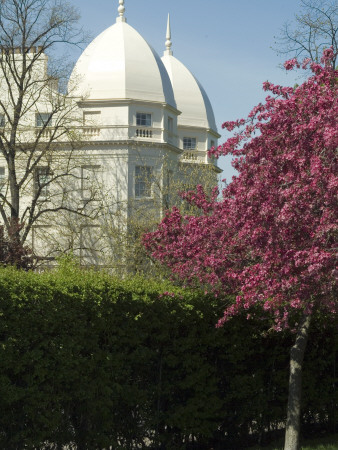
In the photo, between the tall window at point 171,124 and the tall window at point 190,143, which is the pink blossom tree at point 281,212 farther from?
the tall window at point 190,143

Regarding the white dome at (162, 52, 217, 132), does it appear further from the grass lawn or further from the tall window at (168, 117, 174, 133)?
the grass lawn

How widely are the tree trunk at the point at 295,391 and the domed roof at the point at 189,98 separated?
54.8m

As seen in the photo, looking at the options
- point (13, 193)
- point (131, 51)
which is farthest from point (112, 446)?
point (131, 51)

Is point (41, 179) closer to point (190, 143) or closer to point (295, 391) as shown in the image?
point (190, 143)

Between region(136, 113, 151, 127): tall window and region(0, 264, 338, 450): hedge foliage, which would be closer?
region(0, 264, 338, 450): hedge foliage

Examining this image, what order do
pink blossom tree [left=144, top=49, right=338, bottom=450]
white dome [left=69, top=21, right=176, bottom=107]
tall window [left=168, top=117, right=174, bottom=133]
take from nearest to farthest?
1. pink blossom tree [left=144, top=49, right=338, bottom=450]
2. white dome [left=69, top=21, right=176, bottom=107]
3. tall window [left=168, top=117, right=174, bottom=133]

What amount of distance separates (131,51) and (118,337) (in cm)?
4519

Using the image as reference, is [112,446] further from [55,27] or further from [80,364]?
[55,27]

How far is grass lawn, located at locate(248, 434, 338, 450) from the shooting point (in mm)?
14620

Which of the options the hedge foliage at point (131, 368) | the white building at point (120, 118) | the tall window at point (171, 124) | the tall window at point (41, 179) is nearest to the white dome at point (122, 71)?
the white building at point (120, 118)

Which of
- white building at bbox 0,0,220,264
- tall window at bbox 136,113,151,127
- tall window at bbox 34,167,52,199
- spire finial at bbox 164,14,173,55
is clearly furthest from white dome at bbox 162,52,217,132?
tall window at bbox 34,167,52,199

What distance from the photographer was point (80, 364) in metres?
11.4

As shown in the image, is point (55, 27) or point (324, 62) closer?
point (324, 62)

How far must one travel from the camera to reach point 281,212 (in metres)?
10.5
